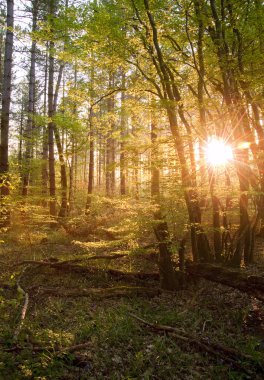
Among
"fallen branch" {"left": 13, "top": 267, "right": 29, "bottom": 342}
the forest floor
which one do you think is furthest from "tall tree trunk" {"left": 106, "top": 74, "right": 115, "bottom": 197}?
"fallen branch" {"left": 13, "top": 267, "right": 29, "bottom": 342}

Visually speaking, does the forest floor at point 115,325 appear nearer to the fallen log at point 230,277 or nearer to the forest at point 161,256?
the forest at point 161,256

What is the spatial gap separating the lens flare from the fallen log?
9.06 feet

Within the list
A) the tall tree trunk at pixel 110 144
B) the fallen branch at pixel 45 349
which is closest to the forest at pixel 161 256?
the fallen branch at pixel 45 349

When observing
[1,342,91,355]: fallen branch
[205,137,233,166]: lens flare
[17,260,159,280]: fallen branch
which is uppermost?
[205,137,233,166]: lens flare

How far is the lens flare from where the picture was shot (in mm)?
7375

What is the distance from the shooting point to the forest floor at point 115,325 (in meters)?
3.97

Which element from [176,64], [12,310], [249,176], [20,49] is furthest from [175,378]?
[20,49]

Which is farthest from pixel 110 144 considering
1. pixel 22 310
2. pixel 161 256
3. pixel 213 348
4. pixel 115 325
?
pixel 213 348

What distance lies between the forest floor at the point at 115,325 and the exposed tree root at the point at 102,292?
2cm

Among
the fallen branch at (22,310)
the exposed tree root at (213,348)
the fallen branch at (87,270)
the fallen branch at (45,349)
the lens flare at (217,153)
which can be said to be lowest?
the exposed tree root at (213,348)

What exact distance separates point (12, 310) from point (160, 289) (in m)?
3.31

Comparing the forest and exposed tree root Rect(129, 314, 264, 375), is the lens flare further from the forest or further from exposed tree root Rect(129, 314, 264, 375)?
exposed tree root Rect(129, 314, 264, 375)

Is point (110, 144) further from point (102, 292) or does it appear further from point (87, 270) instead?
point (102, 292)

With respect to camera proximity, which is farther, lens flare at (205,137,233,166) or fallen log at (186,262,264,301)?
lens flare at (205,137,233,166)
